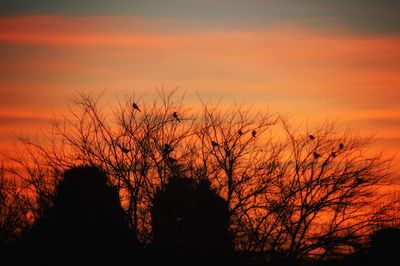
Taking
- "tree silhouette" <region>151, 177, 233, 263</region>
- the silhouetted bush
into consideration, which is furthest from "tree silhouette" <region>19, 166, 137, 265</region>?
the silhouetted bush

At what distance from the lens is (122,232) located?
24.4 meters

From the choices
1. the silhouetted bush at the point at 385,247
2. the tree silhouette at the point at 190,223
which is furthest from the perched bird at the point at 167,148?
the silhouetted bush at the point at 385,247

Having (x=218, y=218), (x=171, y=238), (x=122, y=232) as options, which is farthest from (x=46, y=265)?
(x=218, y=218)

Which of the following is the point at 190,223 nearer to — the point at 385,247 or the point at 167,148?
the point at 167,148

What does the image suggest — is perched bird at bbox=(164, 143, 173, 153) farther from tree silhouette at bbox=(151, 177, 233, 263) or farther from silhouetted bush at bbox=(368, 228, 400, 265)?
silhouetted bush at bbox=(368, 228, 400, 265)

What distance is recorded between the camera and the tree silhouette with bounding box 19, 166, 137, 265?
2334 cm

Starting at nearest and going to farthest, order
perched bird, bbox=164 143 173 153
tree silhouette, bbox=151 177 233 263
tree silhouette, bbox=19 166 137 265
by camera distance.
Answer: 1. tree silhouette, bbox=19 166 137 265
2. tree silhouette, bbox=151 177 233 263
3. perched bird, bbox=164 143 173 153

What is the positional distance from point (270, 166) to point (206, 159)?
266cm

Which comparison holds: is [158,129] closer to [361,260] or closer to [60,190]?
[60,190]

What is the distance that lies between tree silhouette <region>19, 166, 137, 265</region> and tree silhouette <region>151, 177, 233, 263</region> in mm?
1420

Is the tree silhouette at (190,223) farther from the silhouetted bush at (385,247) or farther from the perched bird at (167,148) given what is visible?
the silhouetted bush at (385,247)

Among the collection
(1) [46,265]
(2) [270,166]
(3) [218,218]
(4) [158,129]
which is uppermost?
(4) [158,129]

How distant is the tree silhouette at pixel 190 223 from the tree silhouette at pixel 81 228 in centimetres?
142

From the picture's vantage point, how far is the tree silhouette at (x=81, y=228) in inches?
919
